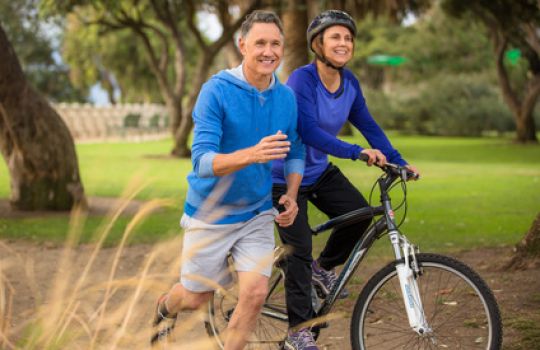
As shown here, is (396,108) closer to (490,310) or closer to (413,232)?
(413,232)

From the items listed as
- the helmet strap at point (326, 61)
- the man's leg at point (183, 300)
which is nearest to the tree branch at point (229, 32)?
the helmet strap at point (326, 61)

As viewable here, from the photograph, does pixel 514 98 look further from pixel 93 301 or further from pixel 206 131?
pixel 206 131

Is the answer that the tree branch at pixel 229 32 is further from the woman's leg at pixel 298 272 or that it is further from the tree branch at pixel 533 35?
the woman's leg at pixel 298 272

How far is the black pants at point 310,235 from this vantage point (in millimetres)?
4559

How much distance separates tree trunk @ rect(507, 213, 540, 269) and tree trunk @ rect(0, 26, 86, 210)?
6070 millimetres

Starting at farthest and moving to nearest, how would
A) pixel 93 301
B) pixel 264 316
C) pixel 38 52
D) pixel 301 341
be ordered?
pixel 38 52 → pixel 93 301 → pixel 264 316 → pixel 301 341

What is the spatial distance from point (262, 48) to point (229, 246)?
2.90ft

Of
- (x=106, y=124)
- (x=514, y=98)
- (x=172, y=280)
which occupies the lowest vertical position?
(x=106, y=124)

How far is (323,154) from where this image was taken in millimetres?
5031

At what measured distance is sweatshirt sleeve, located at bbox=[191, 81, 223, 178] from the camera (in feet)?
12.5

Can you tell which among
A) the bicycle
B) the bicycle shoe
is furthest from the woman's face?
the bicycle shoe

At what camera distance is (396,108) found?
155ft

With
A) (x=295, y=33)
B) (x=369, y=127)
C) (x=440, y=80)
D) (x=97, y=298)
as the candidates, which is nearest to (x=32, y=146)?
(x=97, y=298)

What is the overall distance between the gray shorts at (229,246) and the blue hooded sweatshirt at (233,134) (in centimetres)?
4
